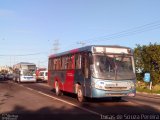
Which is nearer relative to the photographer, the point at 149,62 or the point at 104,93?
the point at 104,93

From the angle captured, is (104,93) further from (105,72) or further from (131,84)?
(131,84)

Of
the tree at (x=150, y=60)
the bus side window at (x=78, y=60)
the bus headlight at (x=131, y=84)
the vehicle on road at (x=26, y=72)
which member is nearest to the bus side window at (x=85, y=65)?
the bus side window at (x=78, y=60)

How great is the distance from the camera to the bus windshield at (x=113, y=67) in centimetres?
1761

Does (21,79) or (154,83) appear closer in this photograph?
(154,83)

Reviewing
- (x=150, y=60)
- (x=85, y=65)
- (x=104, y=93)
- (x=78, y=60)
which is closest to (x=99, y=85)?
(x=104, y=93)

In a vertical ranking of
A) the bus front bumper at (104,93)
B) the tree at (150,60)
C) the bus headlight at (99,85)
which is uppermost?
the tree at (150,60)

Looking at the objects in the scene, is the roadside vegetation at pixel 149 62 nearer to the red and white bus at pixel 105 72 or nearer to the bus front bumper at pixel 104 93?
the red and white bus at pixel 105 72

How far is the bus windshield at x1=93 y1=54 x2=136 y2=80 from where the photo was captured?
1761 centimetres

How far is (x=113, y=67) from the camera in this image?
17.8 m

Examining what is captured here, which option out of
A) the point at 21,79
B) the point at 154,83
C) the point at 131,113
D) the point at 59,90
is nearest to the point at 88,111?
the point at 131,113

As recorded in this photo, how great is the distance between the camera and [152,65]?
39.9 meters

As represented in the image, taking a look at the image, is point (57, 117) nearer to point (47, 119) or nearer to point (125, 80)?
point (47, 119)

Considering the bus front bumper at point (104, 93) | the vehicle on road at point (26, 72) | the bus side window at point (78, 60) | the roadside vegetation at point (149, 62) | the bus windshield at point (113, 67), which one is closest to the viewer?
the bus front bumper at point (104, 93)

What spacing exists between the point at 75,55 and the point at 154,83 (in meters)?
20.6
